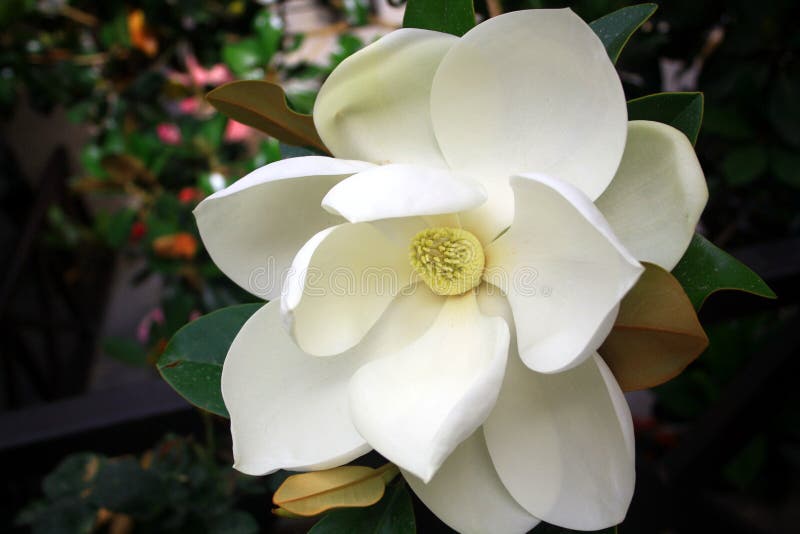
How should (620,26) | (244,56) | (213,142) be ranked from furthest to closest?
(213,142)
(244,56)
(620,26)

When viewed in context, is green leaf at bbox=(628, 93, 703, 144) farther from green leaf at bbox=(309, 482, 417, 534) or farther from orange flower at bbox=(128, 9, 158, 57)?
orange flower at bbox=(128, 9, 158, 57)

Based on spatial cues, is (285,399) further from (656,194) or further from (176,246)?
(176,246)

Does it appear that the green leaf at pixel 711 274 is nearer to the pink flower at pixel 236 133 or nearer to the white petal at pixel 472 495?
the white petal at pixel 472 495

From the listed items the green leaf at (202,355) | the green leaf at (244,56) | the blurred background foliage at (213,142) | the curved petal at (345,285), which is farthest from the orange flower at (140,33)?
the curved petal at (345,285)

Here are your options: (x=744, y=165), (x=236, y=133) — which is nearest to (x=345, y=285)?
(x=744, y=165)

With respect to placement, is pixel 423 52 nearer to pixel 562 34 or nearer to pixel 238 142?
pixel 562 34

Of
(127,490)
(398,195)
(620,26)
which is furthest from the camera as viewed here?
(127,490)

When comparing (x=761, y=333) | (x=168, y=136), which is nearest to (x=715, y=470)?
(x=761, y=333)
